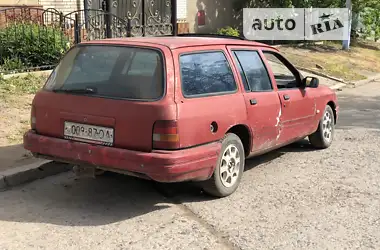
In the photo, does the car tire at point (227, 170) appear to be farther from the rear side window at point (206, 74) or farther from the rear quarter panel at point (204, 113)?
the rear side window at point (206, 74)

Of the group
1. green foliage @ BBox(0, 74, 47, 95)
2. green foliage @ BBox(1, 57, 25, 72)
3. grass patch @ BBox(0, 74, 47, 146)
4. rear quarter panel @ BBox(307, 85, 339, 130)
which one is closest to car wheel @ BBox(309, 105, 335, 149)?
rear quarter panel @ BBox(307, 85, 339, 130)

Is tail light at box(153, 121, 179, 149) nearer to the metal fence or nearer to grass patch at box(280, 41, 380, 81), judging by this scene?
the metal fence

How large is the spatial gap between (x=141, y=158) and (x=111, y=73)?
A: 909mm

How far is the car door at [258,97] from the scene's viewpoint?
5664 mm

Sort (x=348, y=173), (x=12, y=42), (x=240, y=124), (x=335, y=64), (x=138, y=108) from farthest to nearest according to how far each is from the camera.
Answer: (x=335, y=64)
(x=12, y=42)
(x=348, y=173)
(x=240, y=124)
(x=138, y=108)

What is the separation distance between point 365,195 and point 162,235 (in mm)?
2282

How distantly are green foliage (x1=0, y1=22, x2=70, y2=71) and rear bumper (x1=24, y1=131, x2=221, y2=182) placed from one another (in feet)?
17.4

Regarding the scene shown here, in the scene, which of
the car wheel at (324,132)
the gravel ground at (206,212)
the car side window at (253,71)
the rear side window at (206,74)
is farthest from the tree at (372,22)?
the rear side window at (206,74)

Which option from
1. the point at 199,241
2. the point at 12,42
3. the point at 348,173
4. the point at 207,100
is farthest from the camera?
the point at 12,42

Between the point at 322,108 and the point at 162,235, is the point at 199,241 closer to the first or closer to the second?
the point at 162,235

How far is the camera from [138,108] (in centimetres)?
470

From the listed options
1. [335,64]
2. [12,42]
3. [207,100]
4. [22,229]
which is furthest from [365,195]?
[335,64]

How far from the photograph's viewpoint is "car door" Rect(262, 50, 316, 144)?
20.7 feet

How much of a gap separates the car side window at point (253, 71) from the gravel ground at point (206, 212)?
1.03 metres
